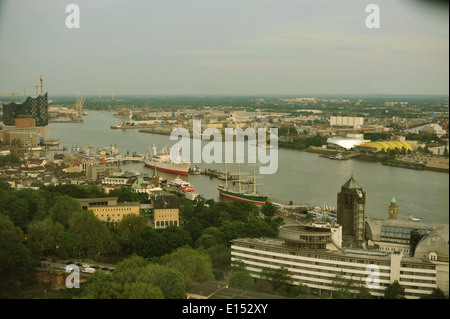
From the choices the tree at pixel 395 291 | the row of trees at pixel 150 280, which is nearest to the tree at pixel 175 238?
the row of trees at pixel 150 280

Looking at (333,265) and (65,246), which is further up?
(333,265)

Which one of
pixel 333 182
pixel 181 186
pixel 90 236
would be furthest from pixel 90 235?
pixel 333 182

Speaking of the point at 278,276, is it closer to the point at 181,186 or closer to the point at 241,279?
the point at 241,279

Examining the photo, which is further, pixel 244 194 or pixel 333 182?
pixel 333 182
